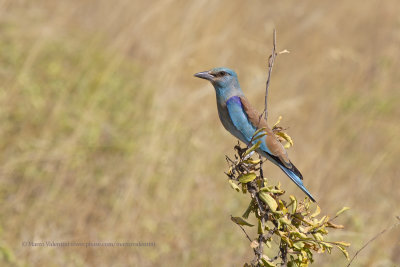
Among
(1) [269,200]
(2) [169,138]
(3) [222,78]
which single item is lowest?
(1) [269,200]

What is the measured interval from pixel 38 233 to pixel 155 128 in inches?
45.9

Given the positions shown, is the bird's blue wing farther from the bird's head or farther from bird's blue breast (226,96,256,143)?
the bird's head

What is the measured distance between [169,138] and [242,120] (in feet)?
5.59

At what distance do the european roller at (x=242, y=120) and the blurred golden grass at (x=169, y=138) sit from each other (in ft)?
3.44

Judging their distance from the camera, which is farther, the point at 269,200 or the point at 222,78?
the point at 222,78

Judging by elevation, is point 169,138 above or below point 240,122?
above

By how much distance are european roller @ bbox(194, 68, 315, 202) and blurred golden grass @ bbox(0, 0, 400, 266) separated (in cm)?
105

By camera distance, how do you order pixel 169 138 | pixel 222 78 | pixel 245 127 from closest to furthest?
pixel 245 127
pixel 222 78
pixel 169 138

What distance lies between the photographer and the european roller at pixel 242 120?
2.35 meters

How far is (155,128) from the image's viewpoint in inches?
158

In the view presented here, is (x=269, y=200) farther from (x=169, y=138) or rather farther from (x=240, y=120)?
(x=169, y=138)

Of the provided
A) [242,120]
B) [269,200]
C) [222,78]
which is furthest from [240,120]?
[269,200]

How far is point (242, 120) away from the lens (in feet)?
8.27

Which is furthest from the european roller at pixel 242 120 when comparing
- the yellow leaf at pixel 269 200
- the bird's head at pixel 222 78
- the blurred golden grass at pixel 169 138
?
the blurred golden grass at pixel 169 138
